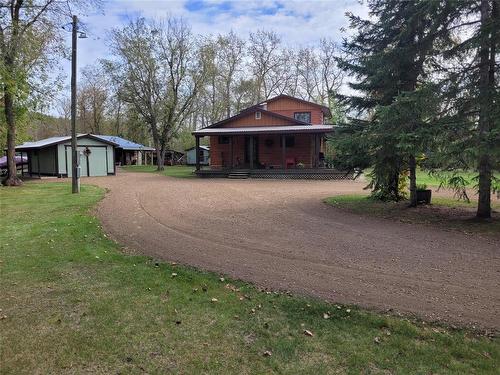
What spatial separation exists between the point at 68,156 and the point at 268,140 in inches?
568

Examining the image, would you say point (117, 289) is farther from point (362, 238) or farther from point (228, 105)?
point (228, 105)

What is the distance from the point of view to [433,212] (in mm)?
11148

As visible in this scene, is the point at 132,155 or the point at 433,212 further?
the point at 132,155

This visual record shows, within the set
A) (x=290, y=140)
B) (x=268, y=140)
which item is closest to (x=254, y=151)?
(x=268, y=140)

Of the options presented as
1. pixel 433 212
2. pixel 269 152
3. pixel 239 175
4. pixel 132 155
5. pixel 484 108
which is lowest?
pixel 433 212

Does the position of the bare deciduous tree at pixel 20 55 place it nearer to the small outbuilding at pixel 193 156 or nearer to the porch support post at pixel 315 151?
the porch support post at pixel 315 151

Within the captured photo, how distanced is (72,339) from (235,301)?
173 cm

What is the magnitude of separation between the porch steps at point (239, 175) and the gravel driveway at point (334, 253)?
537 inches

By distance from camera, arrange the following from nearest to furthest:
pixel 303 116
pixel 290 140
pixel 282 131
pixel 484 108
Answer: pixel 484 108
pixel 282 131
pixel 290 140
pixel 303 116

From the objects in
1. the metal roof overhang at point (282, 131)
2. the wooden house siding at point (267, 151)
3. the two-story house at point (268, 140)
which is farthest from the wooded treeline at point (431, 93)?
the wooden house siding at point (267, 151)

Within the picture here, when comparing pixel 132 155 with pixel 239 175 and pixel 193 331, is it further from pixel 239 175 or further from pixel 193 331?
pixel 193 331

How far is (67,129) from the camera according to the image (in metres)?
59.8

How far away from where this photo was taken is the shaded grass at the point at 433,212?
8988mm

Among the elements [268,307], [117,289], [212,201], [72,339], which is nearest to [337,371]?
[268,307]
